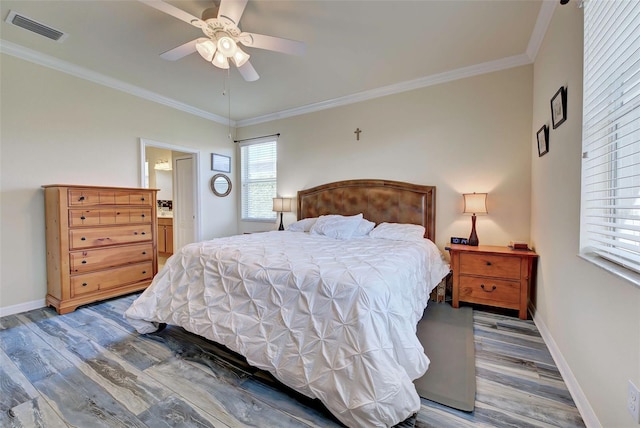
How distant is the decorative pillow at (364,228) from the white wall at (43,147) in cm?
313

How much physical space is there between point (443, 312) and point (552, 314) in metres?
0.91

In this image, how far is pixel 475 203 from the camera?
2977 mm

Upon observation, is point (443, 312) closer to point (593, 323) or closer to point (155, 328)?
point (593, 323)

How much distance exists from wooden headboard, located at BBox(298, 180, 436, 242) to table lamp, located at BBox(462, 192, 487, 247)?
412mm

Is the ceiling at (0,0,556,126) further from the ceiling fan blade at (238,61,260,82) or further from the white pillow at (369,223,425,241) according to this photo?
the white pillow at (369,223,425,241)

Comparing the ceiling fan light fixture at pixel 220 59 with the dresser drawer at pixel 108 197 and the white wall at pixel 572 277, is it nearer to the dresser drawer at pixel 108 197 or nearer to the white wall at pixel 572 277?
the dresser drawer at pixel 108 197

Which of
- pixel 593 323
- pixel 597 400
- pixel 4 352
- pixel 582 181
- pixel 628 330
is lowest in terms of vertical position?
pixel 4 352

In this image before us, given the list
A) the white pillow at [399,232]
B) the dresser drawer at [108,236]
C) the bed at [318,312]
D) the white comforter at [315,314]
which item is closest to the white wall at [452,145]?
the white pillow at [399,232]

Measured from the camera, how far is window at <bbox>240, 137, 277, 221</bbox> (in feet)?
15.9

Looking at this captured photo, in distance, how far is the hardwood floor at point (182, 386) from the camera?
1.43 m

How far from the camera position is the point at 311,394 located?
142cm

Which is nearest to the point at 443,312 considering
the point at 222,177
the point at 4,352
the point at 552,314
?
the point at 552,314

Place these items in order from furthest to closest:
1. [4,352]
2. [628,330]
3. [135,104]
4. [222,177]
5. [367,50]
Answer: [222,177]
[135,104]
[367,50]
[4,352]
[628,330]

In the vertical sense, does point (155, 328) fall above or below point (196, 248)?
below
